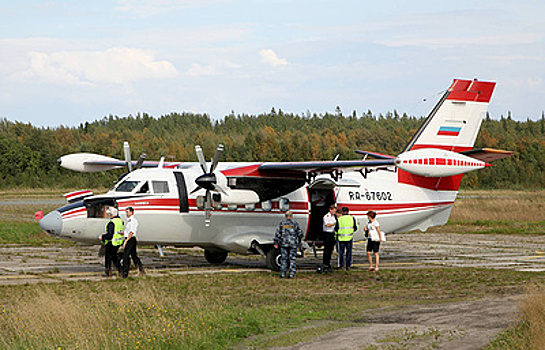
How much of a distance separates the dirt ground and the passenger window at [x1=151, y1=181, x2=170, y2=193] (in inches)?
99.4

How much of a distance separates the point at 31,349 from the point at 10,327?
2290 millimetres

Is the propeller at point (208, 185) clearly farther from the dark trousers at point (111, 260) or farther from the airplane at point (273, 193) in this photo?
the dark trousers at point (111, 260)

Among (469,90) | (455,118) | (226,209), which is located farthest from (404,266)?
(469,90)

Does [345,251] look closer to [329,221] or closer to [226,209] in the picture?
[329,221]

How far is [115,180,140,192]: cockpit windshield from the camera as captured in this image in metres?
21.0

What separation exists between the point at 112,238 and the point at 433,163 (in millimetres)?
9194

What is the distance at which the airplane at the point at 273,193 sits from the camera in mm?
19969

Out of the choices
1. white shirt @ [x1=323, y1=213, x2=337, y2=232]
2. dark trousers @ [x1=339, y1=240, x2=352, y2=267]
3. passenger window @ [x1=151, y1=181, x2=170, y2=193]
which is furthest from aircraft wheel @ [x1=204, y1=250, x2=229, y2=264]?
dark trousers @ [x1=339, y1=240, x2=352, y2=267]

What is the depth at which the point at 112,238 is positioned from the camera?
19359 millimetres

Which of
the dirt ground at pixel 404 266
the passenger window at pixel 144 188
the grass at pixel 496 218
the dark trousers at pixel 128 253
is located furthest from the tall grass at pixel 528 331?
the grass at pixel 496 218

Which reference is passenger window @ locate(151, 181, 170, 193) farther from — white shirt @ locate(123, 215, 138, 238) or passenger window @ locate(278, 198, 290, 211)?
passenger window @ locate(278, 198, 290, 211)

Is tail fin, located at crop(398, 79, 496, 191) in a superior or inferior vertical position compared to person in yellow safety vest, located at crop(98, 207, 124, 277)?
superior

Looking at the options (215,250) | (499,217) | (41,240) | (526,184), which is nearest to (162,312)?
(215,250)

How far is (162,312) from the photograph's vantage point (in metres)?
13.1
